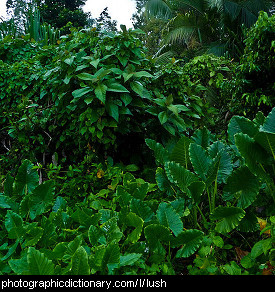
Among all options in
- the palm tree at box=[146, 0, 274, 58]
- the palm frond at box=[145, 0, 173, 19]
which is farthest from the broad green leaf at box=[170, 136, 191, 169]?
the palm frond at box=[145, 0, 173, 19]

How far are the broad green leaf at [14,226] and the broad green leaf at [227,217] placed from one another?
1034mm

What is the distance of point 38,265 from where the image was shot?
1.19 meters

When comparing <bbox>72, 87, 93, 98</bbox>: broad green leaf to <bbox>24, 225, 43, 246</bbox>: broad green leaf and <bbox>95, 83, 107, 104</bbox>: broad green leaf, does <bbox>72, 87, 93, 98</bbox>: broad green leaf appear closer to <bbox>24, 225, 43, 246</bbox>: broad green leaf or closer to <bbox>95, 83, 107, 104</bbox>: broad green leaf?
<bbox>95, 83, 107, 104</bbox>: broad green leaf

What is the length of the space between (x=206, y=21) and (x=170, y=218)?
42.5 ft

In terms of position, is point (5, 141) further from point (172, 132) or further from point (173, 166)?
point (173, 166)

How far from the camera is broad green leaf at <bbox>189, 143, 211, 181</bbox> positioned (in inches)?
70.3

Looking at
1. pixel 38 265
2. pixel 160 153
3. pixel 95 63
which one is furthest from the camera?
pixel 95 63

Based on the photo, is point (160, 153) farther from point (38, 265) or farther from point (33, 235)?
point (38, 265)

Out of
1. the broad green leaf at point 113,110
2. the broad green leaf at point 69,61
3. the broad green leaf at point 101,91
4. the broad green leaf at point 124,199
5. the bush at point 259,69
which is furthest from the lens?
the bush at point 259,69

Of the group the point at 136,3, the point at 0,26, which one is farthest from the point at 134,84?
the point at 136,3

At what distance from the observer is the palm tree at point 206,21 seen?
11.6 meters

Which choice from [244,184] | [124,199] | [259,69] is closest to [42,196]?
[124,199]

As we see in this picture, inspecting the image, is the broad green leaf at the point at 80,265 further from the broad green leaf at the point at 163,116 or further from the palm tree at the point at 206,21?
the palm tree at the point at 206,21

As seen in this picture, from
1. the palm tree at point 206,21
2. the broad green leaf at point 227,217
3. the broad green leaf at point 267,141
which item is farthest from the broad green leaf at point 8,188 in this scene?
the palm tree at point 206,21
